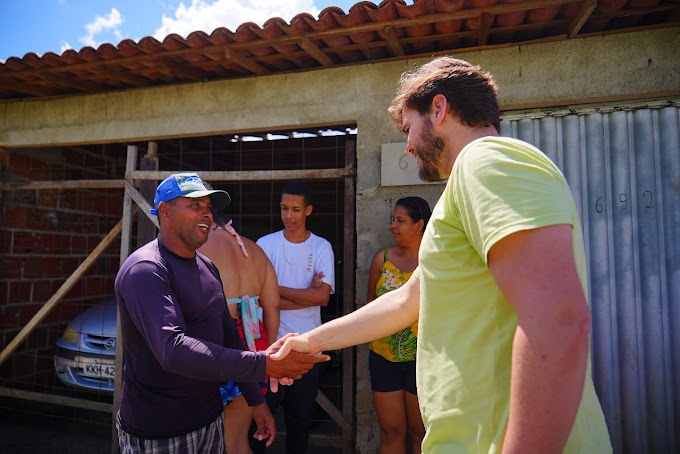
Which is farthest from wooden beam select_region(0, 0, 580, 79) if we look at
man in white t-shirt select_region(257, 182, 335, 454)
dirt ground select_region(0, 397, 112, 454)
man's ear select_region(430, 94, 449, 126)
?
dirt ground select_region(0, 397, 112, 454)

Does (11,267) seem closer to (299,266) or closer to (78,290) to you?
(78,290)

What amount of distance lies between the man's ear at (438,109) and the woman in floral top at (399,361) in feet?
7.34

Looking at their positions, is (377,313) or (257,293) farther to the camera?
(257,293)

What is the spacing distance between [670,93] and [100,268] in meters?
6.58

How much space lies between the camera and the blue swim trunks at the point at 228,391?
10.2 ft

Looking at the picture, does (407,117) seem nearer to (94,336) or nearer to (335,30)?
(335,30)

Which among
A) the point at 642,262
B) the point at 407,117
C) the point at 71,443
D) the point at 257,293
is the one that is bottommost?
the point at 71,443

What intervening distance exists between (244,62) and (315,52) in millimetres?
654

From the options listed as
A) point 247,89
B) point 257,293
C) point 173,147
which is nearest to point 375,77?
point 247,89

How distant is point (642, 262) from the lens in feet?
11.1

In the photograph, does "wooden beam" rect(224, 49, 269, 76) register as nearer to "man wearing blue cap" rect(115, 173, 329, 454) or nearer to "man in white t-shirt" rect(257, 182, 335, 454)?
"man in white t-shirt" rect(257, 182, 335, 454)

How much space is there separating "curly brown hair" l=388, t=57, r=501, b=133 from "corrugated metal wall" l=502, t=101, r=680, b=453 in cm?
243

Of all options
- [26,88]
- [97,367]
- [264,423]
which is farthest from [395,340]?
[26,88]

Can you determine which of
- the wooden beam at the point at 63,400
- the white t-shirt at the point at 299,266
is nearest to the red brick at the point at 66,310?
→ the wooden beam at the point at 63,400
